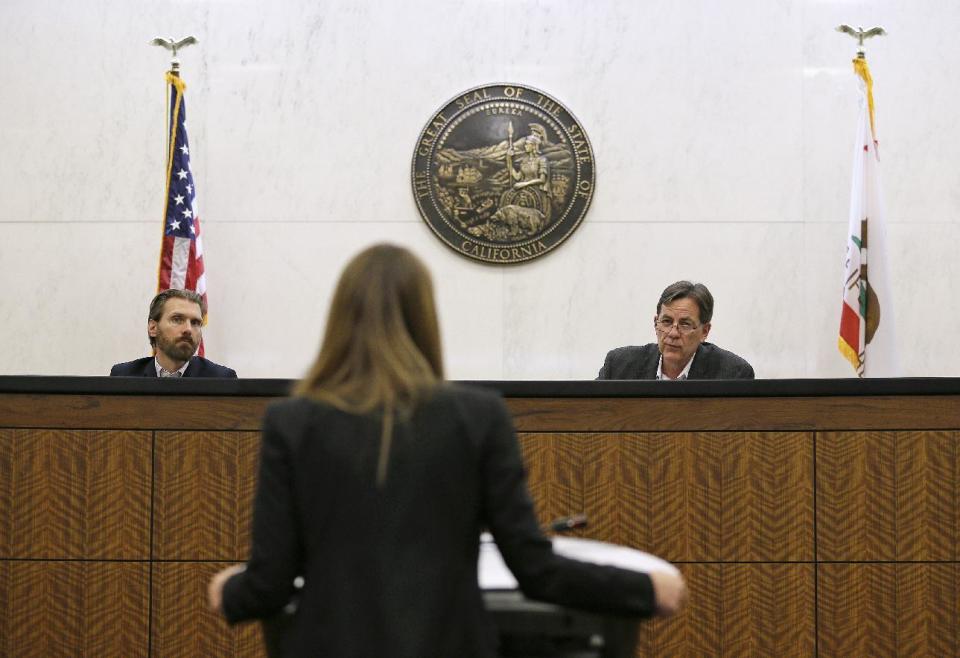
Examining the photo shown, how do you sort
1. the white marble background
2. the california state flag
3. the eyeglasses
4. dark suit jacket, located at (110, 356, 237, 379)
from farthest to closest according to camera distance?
the white marble background < the california state flag < dark suit jacket, located at (110, 356, 237, 379) < the eyeglasses

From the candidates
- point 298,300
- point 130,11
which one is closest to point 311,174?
point 298,300

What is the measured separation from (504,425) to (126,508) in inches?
91.6

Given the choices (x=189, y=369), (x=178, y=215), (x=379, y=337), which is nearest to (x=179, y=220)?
(x=178, y=215)

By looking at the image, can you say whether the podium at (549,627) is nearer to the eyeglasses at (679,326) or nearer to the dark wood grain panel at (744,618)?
the dark wood grain panel at (744,618)

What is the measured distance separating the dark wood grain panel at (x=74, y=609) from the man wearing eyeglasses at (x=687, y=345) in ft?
8.00

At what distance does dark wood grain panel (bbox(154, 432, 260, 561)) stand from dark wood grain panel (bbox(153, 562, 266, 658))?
5 centimetres

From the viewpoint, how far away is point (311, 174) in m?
6.31

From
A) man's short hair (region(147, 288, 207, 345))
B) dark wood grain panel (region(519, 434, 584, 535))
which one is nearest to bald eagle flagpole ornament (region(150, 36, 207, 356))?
man's short hair (region(147, 288, 207, 345))

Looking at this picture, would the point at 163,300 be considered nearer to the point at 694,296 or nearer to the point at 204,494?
the point at 204,494

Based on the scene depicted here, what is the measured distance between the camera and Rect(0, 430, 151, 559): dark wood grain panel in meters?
3.57

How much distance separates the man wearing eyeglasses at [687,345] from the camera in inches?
192

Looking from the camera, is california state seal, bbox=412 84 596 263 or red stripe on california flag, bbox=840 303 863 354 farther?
california state seal, bbox=412 84 596 263

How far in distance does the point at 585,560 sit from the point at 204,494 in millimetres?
2168

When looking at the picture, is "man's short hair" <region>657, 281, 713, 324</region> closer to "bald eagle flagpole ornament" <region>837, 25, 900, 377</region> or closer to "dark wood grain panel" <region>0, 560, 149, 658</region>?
"bald eagle flagpole ornament" <region>837, 25, 900, 377</region>
